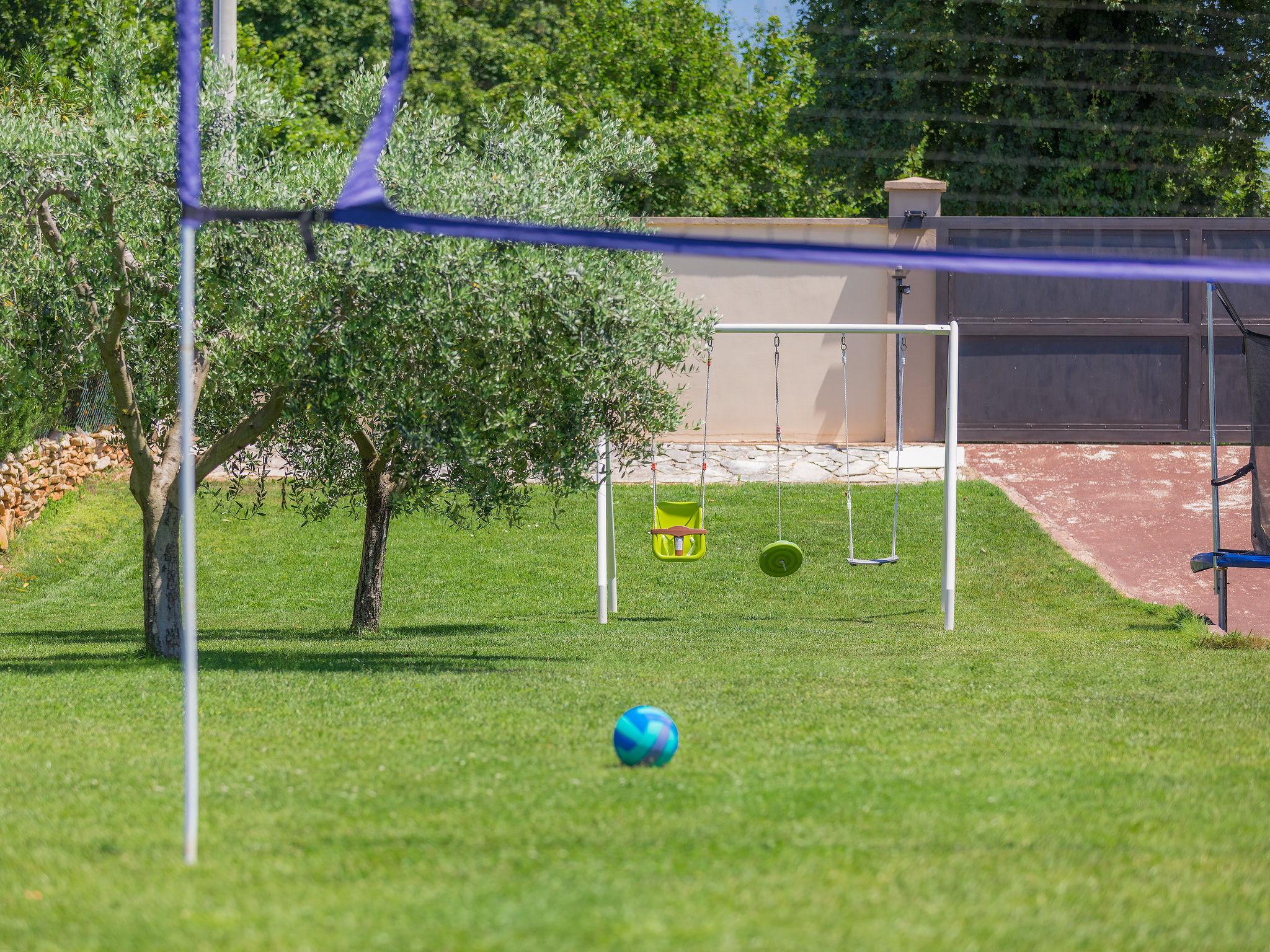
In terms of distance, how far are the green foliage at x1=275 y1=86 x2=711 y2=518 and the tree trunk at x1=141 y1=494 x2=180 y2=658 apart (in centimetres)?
104

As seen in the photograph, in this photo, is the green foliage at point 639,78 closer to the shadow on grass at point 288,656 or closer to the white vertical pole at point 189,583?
the shadow on grass at point 288,656

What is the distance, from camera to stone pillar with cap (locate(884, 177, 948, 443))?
712 inches

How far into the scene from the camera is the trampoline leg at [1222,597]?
1056 centimetres

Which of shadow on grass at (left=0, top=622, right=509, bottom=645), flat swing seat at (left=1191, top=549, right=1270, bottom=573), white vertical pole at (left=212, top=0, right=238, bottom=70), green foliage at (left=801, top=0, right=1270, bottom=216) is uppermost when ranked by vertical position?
green foliage at (left=801, top=0, right=1270, bottom=216)

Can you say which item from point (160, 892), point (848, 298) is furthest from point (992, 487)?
point (160, 892)

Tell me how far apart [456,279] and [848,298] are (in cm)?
1121

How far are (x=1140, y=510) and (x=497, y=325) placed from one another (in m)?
10.3

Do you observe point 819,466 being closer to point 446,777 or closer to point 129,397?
point 129,397

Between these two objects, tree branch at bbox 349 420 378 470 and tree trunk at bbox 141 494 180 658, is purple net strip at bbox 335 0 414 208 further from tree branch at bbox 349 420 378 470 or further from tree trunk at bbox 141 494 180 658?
tree branch at bbox 349 420 378 470

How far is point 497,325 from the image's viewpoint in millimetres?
7816

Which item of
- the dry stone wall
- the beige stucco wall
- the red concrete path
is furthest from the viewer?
the beige stucco wall

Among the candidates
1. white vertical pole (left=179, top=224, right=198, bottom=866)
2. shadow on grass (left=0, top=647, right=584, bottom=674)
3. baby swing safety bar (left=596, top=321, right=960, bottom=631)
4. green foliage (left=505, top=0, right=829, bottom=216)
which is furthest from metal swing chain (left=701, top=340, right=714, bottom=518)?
green foliage (left=505, top=0, right=829, bottom=216)

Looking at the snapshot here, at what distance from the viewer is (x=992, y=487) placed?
651 inches

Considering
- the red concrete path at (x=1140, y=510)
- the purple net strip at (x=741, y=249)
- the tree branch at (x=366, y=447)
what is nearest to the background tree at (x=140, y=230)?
the tree branch at (x=366, y=447)
